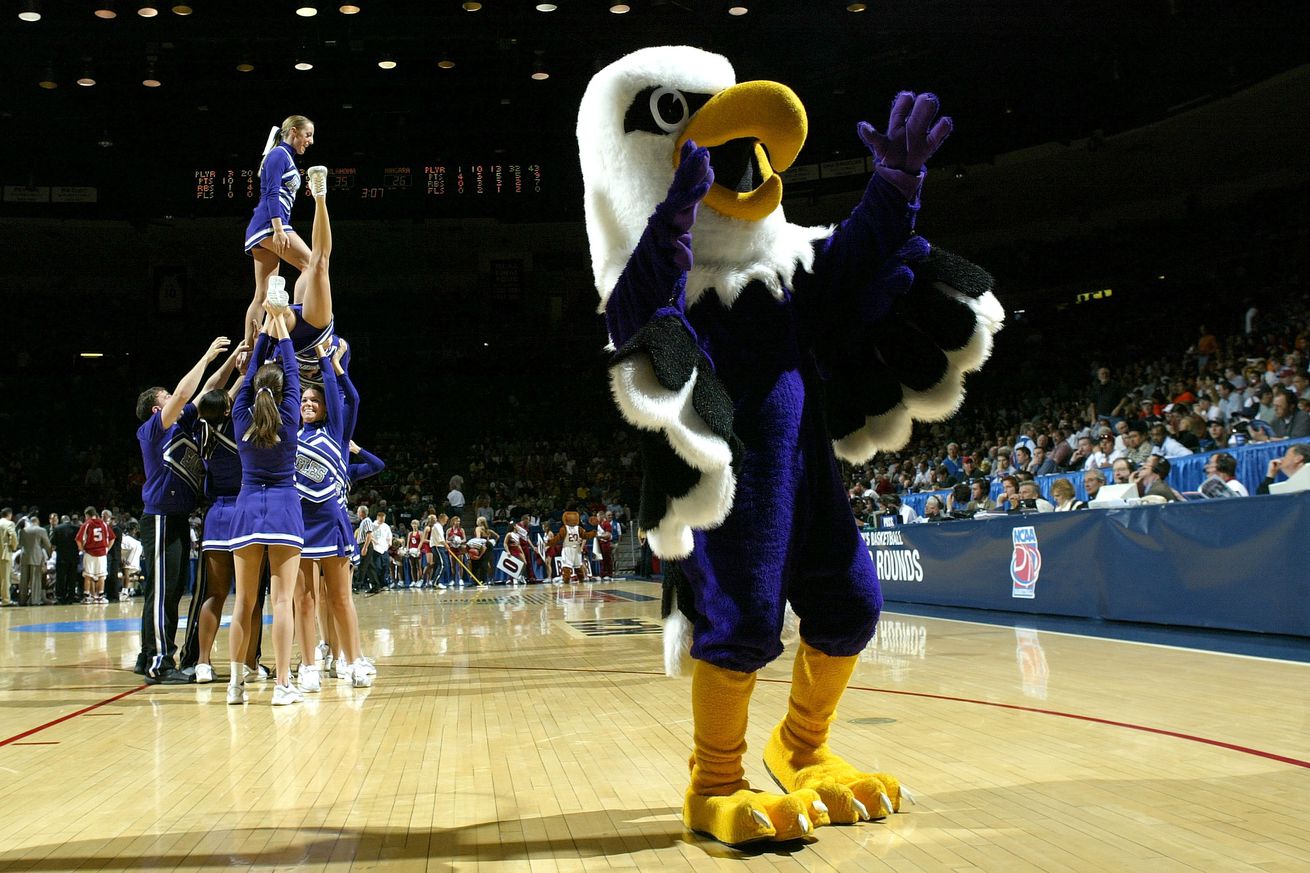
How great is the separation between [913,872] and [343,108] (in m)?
18.5

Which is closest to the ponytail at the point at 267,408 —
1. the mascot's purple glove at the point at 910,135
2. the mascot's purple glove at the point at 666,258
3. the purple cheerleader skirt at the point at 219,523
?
the purple cheerleader skirt at the point at 219,523

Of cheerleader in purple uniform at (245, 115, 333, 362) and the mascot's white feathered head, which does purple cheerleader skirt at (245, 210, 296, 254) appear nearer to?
cheerleader in purple uniform at (245, 115, 333, 362)

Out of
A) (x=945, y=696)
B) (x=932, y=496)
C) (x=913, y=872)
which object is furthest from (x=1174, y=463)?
(x=913, y=872)

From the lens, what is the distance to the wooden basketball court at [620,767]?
8.05ft

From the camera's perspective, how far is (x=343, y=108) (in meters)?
18.4

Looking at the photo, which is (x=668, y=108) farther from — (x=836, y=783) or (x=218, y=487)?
(x=218, y=487)

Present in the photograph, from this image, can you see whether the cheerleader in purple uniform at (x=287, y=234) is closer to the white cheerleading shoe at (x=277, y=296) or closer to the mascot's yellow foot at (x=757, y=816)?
the white cheerleading shoe at (x=277, y=296)

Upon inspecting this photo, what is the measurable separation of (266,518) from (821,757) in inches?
126

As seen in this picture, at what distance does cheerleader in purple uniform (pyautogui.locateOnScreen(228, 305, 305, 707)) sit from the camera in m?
4.98

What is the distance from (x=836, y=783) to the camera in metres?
2.70

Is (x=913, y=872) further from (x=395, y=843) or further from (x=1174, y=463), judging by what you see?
(x=1174, y=463)

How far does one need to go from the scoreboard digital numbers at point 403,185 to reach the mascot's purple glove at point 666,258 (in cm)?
1781

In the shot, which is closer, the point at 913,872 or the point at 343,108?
the point at 913,872

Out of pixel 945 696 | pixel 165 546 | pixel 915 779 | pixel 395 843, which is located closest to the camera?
pixel 395 843
